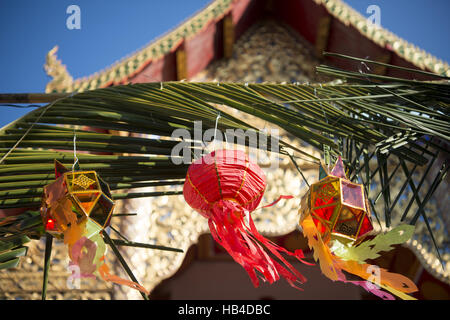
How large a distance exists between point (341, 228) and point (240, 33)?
267cm

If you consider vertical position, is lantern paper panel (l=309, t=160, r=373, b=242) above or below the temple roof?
below

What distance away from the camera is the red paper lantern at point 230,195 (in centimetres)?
110

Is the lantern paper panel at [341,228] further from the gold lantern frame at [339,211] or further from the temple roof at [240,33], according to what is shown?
the temple roof at [240,33]

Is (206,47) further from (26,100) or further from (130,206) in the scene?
(26,100)

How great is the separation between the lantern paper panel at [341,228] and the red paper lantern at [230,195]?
0.07m

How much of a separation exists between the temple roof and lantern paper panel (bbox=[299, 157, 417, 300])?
153 centimetres

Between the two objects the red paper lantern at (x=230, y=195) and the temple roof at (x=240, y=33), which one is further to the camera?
the temple roof at (x=240, y=33)

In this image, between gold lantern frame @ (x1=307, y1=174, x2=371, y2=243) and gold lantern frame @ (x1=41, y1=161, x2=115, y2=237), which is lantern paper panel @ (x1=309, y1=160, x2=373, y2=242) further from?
gold lantern frame @ (x1=41, y1=161, x2=115, y2=237)

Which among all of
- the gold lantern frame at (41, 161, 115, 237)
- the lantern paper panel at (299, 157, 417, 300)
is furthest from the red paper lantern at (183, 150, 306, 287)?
the gold lantern frame at (41, 161, 115, 237)

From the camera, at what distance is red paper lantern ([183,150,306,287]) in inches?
43.4

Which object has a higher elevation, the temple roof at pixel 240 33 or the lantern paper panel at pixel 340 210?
the temple roof at pixel 240 33

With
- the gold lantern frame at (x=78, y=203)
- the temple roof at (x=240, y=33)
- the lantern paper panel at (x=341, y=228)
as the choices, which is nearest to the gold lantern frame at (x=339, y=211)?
the lantern paper panel at (x=341, y=228)
